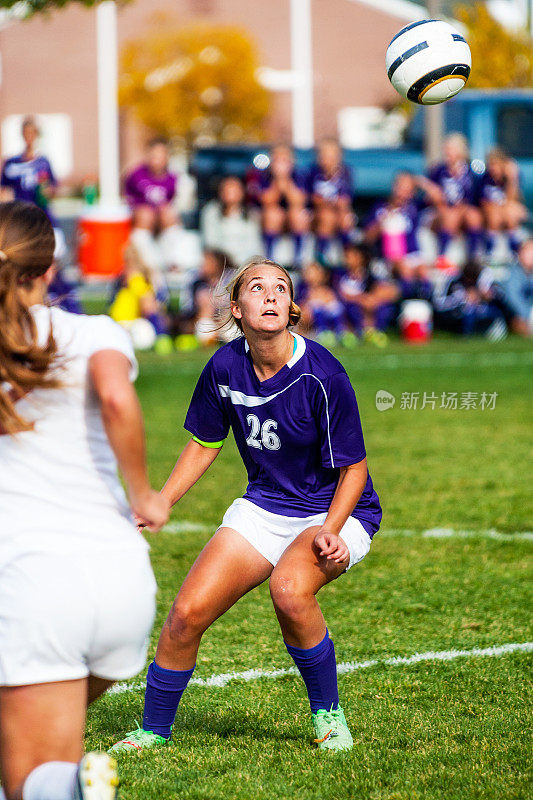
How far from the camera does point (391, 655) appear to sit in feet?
14.9

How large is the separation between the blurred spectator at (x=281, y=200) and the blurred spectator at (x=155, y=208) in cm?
117

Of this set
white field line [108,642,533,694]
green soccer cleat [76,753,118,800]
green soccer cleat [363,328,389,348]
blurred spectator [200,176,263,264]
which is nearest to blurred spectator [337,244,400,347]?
green soccer cleat [363,328,389,348]

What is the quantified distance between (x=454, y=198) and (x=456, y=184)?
19 centimetres

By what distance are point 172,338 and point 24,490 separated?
12253 millimetres

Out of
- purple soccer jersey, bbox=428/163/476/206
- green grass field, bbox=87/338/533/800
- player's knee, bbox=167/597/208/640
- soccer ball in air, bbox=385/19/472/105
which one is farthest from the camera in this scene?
purple soccer jersey, bbox=428/163/476/206

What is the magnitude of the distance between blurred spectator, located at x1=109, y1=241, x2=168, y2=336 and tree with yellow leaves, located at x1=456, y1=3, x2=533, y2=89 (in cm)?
1979

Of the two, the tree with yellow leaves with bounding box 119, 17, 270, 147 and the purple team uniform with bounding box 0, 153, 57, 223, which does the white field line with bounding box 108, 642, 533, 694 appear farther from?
the tree with yellow leaves with bounding box 119, 17, 270, 147

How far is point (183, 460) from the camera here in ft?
12.5

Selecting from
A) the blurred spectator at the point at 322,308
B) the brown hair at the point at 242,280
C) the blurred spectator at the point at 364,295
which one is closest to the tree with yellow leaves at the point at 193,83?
the blurred spectator at the point at 364,295

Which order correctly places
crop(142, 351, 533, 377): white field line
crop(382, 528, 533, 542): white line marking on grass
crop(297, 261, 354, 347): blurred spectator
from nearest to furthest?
crop(382, 528, 533, 542): white line marking on grass → crop(142, 351, 533, 377): white field line → crop(297, 261, 354, 347): blurred spectator

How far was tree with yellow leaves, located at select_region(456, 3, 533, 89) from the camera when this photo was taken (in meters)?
32.2

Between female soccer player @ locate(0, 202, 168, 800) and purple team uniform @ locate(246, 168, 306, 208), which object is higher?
purple team uniform @ locate(246, 168, 306, 208)

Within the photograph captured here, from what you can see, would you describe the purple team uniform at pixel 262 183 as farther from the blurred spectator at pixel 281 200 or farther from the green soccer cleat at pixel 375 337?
the green soccer cleat at pixel 375 337

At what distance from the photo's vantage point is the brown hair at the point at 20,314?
2590 millimetres
